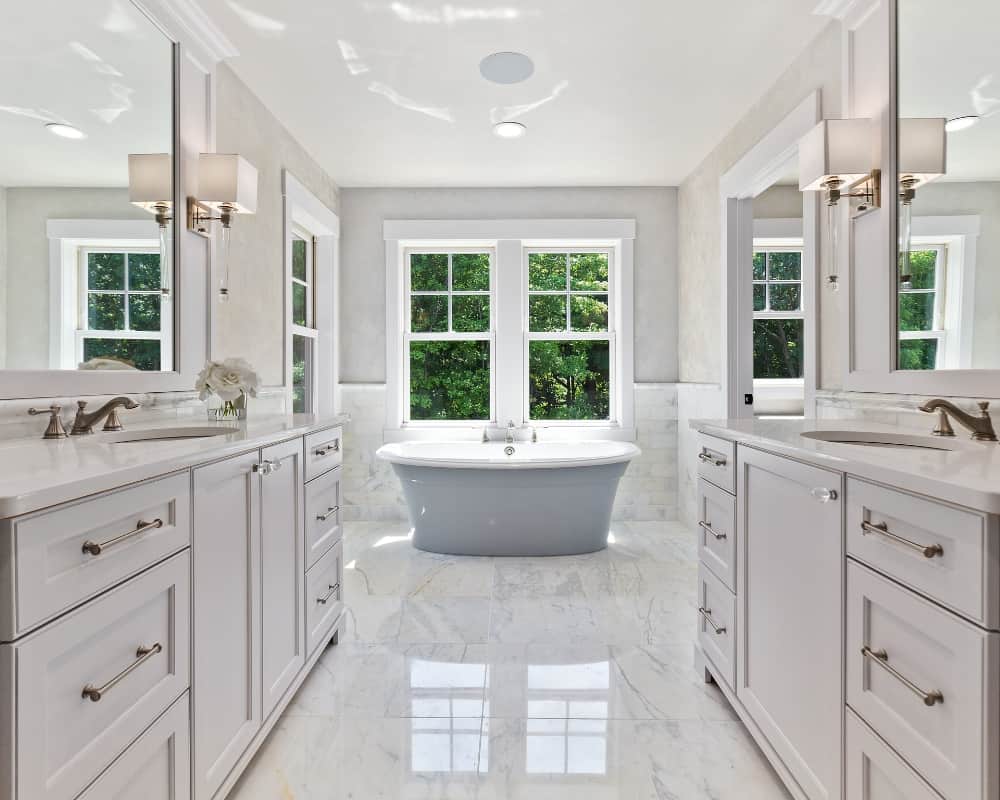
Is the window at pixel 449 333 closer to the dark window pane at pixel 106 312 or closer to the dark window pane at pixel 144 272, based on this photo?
the dark window pane at pixel 144 272

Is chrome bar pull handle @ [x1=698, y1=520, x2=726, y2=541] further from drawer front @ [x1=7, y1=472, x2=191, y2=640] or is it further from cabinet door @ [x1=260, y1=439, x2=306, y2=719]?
drawer front @ [x1=7, y1=472, x2=191, y2=640]

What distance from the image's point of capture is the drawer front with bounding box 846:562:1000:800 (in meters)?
0.83

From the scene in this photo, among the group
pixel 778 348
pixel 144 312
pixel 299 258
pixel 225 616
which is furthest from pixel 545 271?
pixel 225 616

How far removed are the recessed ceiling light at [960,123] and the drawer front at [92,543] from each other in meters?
2.07

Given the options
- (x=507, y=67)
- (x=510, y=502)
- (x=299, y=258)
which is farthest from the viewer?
(x=299, y=258)

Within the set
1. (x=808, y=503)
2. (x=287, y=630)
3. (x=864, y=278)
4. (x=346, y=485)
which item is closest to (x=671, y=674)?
(x=808, y=503)

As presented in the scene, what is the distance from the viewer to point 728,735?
5.87ft

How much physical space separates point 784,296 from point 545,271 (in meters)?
1.90

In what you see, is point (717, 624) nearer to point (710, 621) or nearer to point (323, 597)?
point (710, 621)

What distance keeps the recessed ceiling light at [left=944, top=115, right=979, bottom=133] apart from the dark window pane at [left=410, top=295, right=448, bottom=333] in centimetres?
343

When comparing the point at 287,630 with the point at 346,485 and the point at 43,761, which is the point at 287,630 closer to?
the point at 43,761

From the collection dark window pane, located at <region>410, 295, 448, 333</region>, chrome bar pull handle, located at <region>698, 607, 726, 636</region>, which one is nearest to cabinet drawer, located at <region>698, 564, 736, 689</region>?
chrome bar pull handle, located at <region>698, 607, 726, 636</region>

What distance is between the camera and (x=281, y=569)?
5.82 ft

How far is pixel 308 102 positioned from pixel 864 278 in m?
2.66
